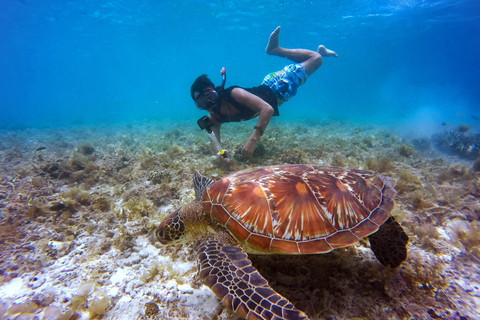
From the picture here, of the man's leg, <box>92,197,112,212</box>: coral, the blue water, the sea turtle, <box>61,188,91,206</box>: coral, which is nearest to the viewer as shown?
the sea turtle

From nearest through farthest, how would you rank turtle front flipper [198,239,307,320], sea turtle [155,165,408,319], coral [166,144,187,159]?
turtle front flipper [198,239,307,320] < sea turtle [155,165,408,319] < coral [166,144,187,159]

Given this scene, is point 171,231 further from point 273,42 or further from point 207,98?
point 273,42

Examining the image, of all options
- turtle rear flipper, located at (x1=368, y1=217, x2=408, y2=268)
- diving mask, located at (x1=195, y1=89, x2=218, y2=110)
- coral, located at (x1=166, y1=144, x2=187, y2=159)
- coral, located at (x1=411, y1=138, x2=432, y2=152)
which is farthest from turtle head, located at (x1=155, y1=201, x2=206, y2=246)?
coral, located at (x1=411, y1=138, x2=432, y2=152)

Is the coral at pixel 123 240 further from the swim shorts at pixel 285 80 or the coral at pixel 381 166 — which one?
the coral at pixel 381 166

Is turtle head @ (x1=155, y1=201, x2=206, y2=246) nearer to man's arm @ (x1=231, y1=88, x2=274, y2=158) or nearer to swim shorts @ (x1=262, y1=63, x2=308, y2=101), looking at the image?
man's arm @ (x1=231, y1=88, x2=274, y2=158)

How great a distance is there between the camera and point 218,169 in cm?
404

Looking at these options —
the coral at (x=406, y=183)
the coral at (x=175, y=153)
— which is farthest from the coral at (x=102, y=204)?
Answer: the coral at (x=406, y=183)

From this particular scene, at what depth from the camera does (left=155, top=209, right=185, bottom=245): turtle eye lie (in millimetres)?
2033

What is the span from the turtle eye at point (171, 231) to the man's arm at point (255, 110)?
2.35 m

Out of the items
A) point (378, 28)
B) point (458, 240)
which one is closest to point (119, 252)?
point (458, 240)

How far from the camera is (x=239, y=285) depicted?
4.66ft

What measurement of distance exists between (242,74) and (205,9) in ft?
251

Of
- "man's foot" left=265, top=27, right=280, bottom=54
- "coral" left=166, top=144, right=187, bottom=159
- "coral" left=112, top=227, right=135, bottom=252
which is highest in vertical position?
"man's foot" left=265, top=27, right=280, bottom=54

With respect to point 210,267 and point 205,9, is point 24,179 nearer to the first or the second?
point 210,267
